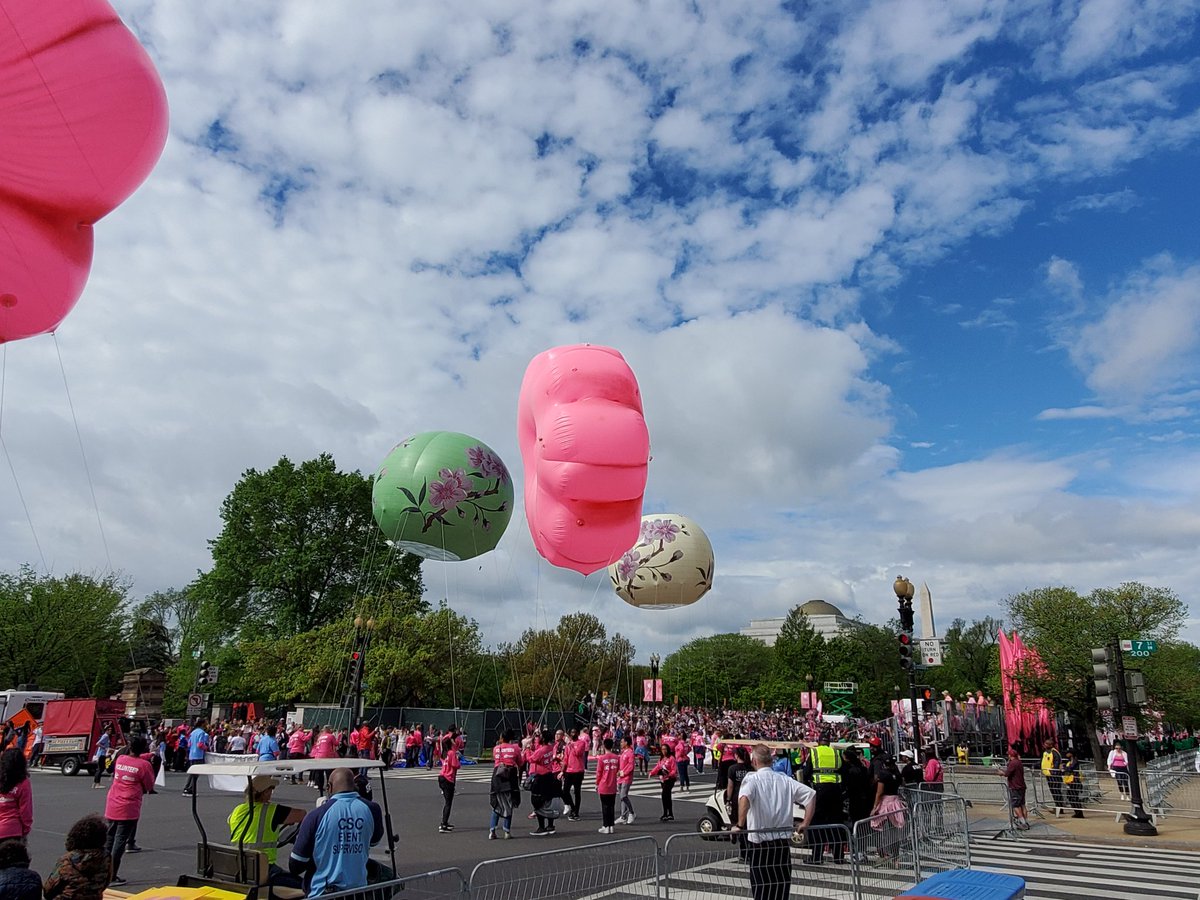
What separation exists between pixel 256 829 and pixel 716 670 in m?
102

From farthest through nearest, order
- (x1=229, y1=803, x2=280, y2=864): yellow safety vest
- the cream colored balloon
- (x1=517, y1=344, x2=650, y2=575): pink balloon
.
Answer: the cream colored balloon < (x1=517, y1=344, x2=650, y2=575): pink balloon < (x1=229, y1=803, x2=280, y2=864): yellow safety vest

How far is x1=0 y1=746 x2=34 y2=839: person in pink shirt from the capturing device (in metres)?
7.77

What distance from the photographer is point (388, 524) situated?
2139 centimetres

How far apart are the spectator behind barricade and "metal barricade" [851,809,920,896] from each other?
6937mm

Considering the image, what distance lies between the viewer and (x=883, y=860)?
10.2m

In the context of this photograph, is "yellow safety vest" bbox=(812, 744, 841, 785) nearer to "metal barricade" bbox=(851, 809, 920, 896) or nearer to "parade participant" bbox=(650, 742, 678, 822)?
"metal barricade" bbox=(851, 809, 920, 896)

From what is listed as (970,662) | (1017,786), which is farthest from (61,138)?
(970,662)

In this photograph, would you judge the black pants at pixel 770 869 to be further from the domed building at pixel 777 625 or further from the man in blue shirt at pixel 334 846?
the domed building at pixel 777 625

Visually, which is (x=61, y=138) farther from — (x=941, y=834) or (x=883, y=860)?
(x=941, y=834)

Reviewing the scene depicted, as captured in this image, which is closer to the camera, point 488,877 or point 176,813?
point 488,877

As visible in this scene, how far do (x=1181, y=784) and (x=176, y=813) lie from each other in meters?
32.5

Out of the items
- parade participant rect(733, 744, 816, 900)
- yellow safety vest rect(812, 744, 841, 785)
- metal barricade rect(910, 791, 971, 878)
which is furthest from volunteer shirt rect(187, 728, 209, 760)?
parade participant rect(733, 744, 816, 900)

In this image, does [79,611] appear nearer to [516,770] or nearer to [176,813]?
[176,813]

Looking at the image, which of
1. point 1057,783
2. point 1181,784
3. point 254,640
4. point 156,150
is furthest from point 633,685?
point 156,150
